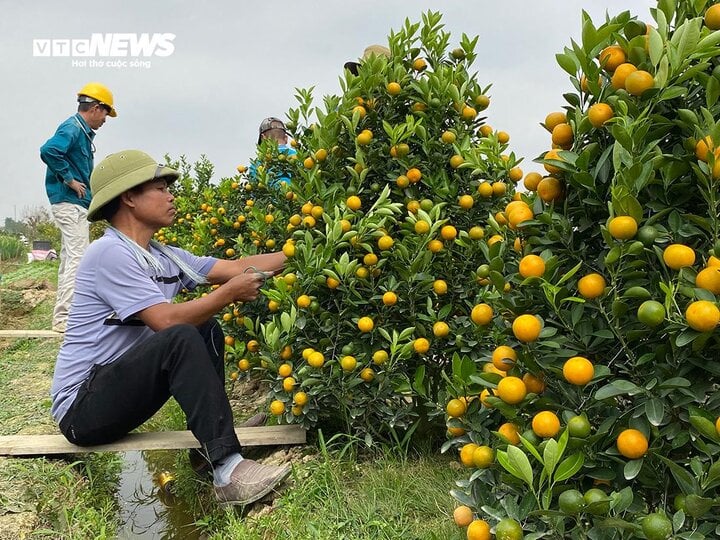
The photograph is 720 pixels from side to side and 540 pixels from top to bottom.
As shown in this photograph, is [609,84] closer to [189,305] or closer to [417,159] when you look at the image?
[417,159]

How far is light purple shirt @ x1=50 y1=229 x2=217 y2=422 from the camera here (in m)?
2.60

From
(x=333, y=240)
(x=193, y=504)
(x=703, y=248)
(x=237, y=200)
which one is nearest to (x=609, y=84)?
(x=703, y=248)

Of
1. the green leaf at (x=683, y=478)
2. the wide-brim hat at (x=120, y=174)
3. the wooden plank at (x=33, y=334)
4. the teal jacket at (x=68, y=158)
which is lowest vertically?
the wooden plank at (x=33, y=334)

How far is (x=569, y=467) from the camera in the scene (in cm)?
124

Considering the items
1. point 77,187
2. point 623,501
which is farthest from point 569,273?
point 77,187

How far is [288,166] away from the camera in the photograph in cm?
439

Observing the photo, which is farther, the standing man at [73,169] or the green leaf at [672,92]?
the standing man at [73,169]

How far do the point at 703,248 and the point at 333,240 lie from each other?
1543mm

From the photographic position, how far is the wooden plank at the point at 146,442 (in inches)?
107

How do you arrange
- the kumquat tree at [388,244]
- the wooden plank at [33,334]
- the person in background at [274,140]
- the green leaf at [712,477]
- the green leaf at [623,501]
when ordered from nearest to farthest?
the green leaf at [712,477] → the green leaf at [623,501] → the kumquat tree at [388,244] → the person in background at [274,140] → the wooden plank at [33,334]

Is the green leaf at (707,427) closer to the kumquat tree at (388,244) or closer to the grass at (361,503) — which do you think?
the grass at (361,503)

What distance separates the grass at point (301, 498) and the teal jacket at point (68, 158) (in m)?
3.27

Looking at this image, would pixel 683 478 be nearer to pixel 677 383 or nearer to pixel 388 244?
pixel 677 383

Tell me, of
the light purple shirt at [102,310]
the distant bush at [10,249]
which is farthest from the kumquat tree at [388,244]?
Answer: the distant bush at [10,249]
